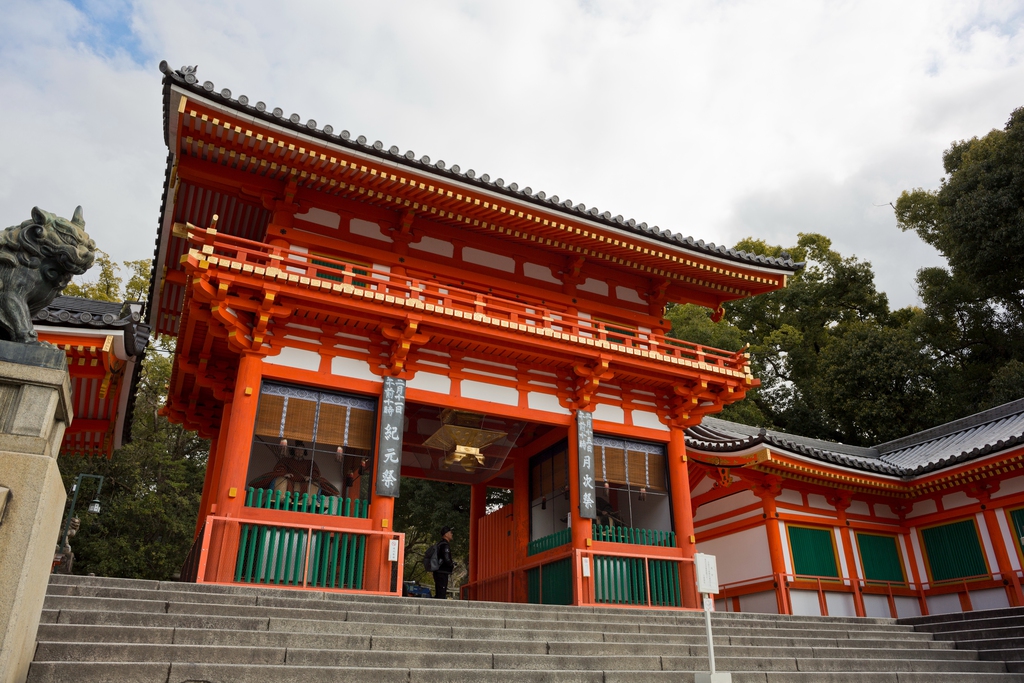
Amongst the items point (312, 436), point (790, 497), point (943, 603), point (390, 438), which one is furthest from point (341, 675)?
point (943, 603)

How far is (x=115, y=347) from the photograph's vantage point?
28.6ft

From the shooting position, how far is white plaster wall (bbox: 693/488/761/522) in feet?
51.3

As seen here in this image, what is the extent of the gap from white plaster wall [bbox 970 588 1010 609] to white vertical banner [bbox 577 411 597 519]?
9.66 m

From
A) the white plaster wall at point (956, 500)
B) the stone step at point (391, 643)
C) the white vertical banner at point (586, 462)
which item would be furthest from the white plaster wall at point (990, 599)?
the white vertical banner at point (586, 462)

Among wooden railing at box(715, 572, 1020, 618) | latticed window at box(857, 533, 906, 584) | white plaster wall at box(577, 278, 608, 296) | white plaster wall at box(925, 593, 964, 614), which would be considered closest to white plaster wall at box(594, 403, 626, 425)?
white plaster wall at box(577, 278, 608, 296)

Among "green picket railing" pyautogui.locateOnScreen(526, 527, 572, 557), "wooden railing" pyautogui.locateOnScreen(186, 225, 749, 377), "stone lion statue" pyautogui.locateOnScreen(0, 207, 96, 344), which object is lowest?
"green picket railing" pyautogui.locateOnScreen(526, 527, 572, 557)

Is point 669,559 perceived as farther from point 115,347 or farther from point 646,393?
point 115,347

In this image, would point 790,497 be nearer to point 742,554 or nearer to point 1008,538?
point 742,554

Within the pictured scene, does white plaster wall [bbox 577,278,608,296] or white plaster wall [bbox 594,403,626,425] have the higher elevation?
white plaster wall [bbox 577,278,608,296]

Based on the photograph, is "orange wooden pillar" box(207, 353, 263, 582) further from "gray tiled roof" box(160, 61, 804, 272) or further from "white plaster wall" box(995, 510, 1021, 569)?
"white plaster wall" box(995, 510, 1021, 569)

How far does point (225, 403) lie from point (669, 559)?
26.5 feet

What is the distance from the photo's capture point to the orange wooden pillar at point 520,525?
42.2 ft

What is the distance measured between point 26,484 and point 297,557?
5.44 meters

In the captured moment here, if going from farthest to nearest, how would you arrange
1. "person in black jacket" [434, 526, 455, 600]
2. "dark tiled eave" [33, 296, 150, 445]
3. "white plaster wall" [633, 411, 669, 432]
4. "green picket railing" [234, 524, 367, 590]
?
"white plaster wall" [633, 411, 669, 432]
"person in black jacket" [434, 526, 455, 600]
"green picket railing" [234, 524, 367, 590]
"dark tiled eave" [33, 296, 150, 445]
